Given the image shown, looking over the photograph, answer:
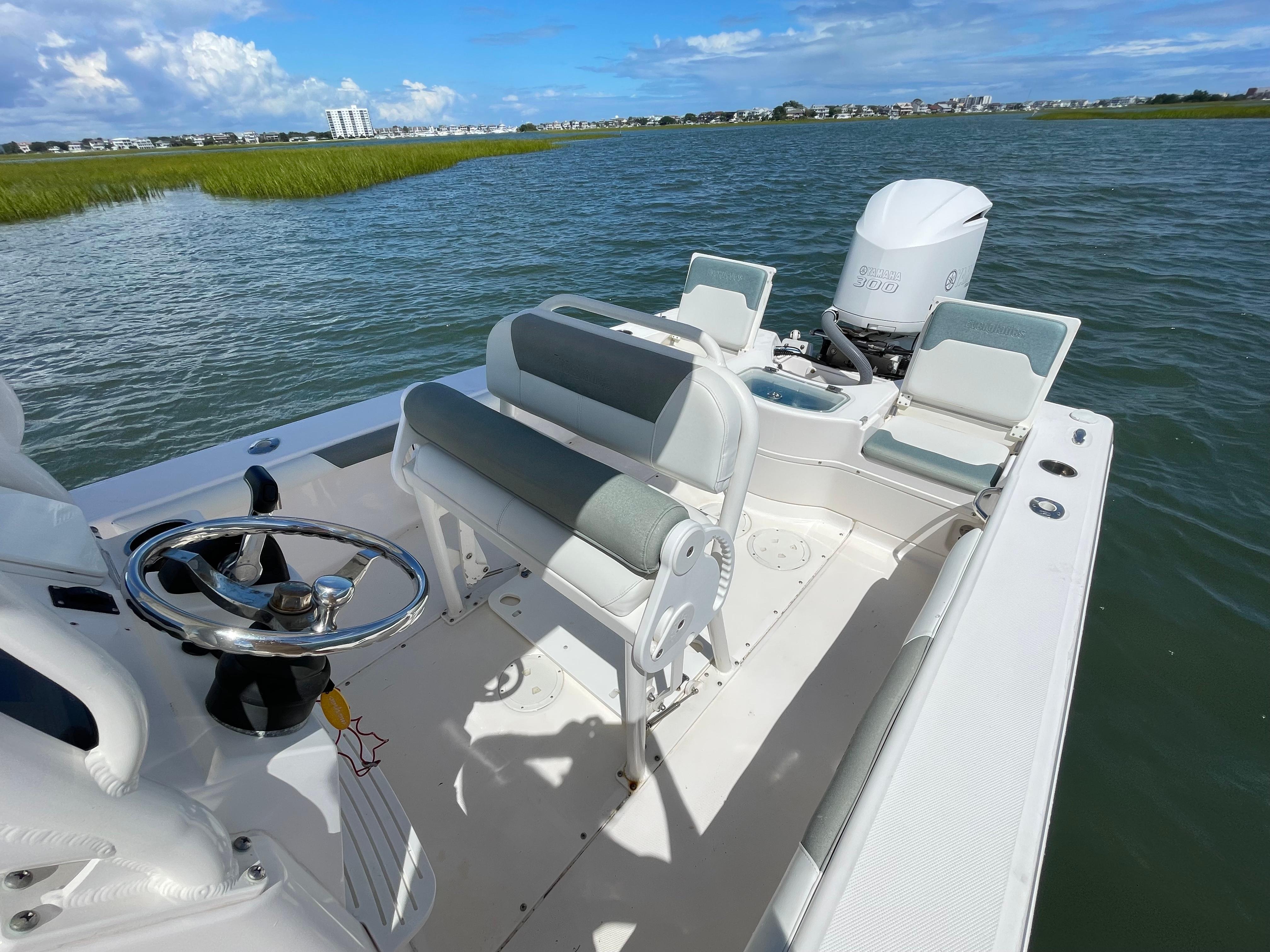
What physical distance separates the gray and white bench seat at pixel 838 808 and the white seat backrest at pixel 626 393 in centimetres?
57

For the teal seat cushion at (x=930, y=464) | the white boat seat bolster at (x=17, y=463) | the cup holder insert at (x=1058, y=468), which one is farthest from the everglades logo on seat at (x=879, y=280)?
the white boat seat bolster at (x=17, y=463)

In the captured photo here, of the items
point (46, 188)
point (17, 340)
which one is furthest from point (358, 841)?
point (46, 188)

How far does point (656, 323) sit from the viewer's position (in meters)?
1.43

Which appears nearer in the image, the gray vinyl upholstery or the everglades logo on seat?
the gray vinyl upholstery

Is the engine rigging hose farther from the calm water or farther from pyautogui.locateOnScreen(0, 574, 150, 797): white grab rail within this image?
pyautogui.locateOnScreen(0, 574, 150, 797): white grab rail

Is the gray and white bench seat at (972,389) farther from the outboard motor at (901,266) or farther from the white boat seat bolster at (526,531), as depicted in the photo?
the white boat seat bolster at (526,531)

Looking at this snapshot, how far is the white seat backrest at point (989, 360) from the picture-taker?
222 centimetres

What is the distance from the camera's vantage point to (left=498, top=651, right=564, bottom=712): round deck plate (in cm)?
178

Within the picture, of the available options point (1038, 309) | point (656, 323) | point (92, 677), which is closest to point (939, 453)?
point (656, 323)

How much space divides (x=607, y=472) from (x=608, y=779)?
96 cm

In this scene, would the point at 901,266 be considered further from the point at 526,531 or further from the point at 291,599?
the point at 291,599

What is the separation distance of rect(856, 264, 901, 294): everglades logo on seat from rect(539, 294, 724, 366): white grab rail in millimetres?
2271

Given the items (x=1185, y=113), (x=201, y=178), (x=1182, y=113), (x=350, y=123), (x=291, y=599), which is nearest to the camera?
(x=291, y=599)

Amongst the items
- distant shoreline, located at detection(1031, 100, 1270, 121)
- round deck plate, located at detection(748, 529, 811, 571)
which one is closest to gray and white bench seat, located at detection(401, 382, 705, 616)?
round deck plate, located at detection(748, 529, 811, 571)
